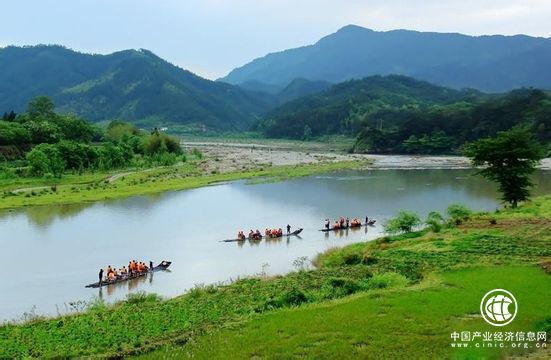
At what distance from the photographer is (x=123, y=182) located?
8138 centimetres

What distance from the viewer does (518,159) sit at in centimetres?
4788

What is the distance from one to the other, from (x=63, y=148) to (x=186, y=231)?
2052 inches

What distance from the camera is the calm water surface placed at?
3247 centimetres

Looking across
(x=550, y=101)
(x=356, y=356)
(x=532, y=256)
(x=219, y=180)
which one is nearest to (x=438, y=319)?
(x=356, y=356)

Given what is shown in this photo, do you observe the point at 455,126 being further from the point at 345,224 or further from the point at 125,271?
the point at 125,271

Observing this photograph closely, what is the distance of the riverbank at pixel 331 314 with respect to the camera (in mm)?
Answer: 17422

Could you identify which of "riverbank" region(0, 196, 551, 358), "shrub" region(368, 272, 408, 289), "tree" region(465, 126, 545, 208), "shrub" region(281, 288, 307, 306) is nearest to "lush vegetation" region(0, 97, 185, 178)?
"tree" region(465, 126, 545, 208)

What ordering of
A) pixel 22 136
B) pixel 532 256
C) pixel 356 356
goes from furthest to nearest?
pixel 22 136, pixel 532 256, pixel 356 356

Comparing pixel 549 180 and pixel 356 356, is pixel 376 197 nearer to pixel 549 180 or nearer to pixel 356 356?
pixel 549 180

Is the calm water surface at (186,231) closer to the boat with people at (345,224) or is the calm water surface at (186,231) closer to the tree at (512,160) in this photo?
the boat with people at (345,224)

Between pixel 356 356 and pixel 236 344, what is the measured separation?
4.10 metres

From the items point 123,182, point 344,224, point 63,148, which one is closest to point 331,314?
point 344,224

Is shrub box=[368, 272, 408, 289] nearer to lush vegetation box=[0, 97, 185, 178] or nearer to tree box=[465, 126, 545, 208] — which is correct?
tree box=[465, 126, 545, 208]

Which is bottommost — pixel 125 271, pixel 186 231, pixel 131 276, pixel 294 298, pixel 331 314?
pixel 131 276
